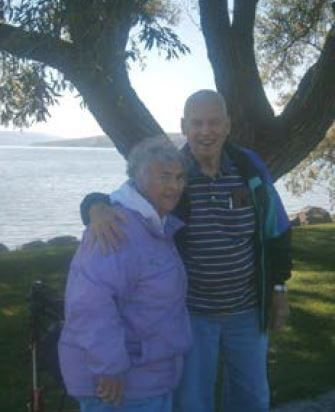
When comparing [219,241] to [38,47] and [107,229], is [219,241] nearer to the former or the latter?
[107,229]

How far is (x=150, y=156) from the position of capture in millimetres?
2770

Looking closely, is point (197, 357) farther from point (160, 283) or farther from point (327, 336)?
point (327, 336)

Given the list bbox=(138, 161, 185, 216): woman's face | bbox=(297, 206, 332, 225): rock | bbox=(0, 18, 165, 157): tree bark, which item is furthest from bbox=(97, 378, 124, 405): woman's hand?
bbox=(297, 206, 332, 225): rock

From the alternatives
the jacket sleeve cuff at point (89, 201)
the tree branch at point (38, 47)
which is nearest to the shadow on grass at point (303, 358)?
the jacket sleeve cuff at point (89, 201)

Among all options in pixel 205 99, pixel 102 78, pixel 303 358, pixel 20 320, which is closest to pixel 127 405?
pixel 205 99

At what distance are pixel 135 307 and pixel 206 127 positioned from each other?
1.02 meters

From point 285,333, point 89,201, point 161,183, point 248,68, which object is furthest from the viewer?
point 285,333

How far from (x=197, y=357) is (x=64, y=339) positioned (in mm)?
914

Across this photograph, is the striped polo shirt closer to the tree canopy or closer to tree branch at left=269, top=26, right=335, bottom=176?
the tree canopy

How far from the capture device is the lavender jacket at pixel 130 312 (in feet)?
8.18

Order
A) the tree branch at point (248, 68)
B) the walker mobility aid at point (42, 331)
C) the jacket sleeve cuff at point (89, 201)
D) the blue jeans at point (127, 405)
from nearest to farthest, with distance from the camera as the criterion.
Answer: the blue jeans at point (127, 405) < the jacket sleeve cuff at point (89, 201) < the walker mobility aid at point (42, 331) < the tree branch at point (248, 68)

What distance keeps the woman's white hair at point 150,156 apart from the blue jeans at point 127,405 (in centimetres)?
92

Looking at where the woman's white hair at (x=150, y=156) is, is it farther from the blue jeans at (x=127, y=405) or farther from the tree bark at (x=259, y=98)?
the tree bark at (x=259, y=98)

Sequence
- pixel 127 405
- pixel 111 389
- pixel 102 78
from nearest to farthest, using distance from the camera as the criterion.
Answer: pixel 111 389 < pixel 127 405 < pixel 102 78
